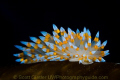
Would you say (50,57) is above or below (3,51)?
below

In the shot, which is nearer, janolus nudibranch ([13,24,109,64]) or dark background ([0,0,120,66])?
janolus nudibranch ([13,24,109,64])

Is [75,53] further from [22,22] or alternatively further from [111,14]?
[22,22]

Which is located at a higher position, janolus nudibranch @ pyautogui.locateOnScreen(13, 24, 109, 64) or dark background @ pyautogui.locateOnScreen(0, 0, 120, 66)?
dark background @ pyautogui.locateOnScreen(0, 0, 120, 66)

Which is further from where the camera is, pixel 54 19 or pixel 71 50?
pixel 54 19

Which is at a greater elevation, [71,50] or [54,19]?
[54,19]

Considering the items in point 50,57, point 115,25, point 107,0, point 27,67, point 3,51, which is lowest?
point 27,67

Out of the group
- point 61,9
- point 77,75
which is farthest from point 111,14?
point 77,75

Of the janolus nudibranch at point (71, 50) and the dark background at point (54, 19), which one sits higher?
the dark background at point (54, 19)

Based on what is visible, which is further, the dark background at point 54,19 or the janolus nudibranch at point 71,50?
the dark background at point 54,19
